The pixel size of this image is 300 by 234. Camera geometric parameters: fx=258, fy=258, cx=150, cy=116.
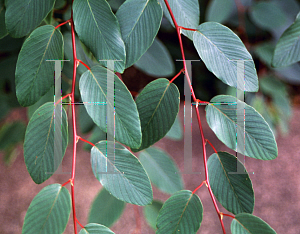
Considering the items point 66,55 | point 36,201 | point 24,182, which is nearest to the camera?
point 36,201

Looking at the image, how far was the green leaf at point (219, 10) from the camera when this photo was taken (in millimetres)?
470

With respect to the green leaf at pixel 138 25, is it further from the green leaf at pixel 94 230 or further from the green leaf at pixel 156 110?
the green leaf at pixel 94 230

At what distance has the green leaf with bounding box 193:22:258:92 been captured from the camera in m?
0.25

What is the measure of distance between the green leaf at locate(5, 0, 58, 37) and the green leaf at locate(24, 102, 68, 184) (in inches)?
3.7

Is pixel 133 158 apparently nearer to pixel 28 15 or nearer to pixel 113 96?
pixel 113 96

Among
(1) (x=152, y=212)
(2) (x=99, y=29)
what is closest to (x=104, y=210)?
(1) (x=152, y=212)

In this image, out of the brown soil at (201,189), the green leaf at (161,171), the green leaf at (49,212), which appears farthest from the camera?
the brown soil at (201,189)

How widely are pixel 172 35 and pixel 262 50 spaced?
0.20 m

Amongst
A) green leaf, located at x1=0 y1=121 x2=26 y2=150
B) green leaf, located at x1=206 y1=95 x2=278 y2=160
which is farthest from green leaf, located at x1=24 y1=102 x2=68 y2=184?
green leaf, located at x1=0 y1=121 x2=26 y2=150

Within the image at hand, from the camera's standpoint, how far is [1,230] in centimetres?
67

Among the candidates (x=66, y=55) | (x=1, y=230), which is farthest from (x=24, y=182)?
(x=66, y=55)

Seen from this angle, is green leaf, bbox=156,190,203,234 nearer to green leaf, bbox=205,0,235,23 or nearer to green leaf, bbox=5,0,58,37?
green leaf, bbox=5,0,58,37

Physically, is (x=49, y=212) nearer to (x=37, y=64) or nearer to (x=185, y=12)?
(x=37, y=64)

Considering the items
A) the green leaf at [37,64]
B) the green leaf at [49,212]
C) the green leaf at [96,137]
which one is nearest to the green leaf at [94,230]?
the green leaf at [49,212]
